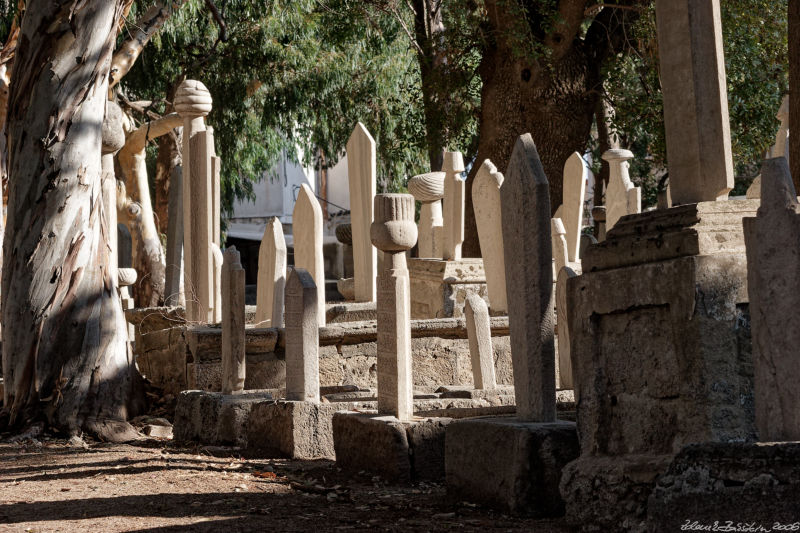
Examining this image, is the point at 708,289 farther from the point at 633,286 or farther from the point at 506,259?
the point at 506,259

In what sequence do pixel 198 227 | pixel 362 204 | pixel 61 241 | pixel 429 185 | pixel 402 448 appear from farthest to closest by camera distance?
pixel 429 185, pixel 362 204, pixel 198 227, pixel 61 241, pixel 402 448

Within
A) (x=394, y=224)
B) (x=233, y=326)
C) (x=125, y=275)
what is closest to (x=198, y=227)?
(x=233, y=326)

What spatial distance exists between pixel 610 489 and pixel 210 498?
195 cm

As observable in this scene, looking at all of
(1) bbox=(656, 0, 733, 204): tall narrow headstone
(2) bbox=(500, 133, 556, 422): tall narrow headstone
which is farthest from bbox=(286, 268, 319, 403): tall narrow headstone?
(1) bbox=(656, 0, 733, 204): tall narrow headstone

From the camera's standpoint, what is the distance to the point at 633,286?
4.05 m

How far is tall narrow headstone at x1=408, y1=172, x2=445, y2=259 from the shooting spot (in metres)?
10.5

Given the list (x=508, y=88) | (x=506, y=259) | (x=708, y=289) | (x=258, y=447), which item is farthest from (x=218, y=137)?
(x=708, y=289)

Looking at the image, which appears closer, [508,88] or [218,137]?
[508,88]

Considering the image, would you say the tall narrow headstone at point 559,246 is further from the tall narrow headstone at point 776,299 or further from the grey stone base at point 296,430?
the tall narrow headstone at point 776,299

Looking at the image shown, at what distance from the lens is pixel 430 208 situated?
11.2 m

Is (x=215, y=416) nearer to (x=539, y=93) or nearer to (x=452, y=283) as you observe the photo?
(x=452, y=283)

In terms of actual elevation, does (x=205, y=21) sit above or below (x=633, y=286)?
above

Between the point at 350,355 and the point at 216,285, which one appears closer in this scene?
the point at 350,355

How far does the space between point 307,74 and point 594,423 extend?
15259mm
